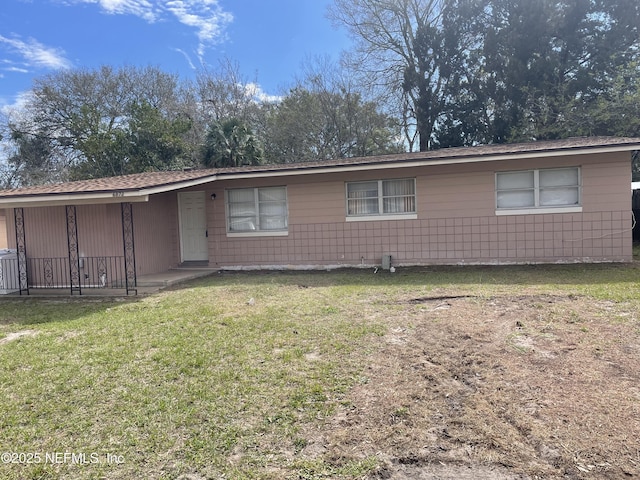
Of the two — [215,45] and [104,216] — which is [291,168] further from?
[215,45]

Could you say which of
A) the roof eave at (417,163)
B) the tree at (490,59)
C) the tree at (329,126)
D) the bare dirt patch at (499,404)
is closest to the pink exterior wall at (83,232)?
the roof eave at (417,163)

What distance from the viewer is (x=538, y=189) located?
10352 mm

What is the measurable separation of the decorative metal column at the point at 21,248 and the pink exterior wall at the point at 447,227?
471cm

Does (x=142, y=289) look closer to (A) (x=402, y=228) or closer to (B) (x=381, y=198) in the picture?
(B) (x=381, y=198)

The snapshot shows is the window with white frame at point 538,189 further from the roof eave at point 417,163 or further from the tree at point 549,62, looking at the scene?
the tree at point 549,62

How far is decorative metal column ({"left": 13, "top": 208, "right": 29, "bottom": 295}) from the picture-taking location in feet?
33.6

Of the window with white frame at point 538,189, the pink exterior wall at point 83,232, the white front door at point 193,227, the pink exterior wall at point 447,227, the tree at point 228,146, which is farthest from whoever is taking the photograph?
the tree at point 228,146

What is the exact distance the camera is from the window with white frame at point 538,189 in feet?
33.5

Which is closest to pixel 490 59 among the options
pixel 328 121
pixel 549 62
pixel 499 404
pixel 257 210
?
pixel 549 62

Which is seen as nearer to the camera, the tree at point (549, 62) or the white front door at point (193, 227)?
the white front door at point (193, 227)

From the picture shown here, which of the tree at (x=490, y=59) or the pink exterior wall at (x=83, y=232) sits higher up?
the tree at (x=490, y=59)

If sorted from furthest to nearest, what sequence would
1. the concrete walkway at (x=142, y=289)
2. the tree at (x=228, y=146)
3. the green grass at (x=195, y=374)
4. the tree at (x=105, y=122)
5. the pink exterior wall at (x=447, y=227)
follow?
the tree at (x=105, y=122) → the tree at (x=228, y=146) → the pink exterior wall at (x=447, y=227) → the concrete walkway at (x=142, y=289) → the green grass at (x=195, y=374)

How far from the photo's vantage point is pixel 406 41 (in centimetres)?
2500

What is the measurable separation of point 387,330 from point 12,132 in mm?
29626
